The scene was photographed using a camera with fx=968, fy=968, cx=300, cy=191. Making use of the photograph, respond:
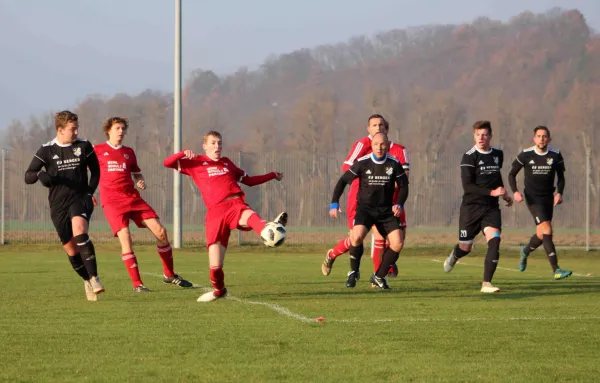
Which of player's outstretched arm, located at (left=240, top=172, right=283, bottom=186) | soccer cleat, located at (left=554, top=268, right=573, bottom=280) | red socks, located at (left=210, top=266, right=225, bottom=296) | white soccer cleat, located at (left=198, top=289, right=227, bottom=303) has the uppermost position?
player's outstretched arm, located at (left=240, top=172, right=283, bottom=186)

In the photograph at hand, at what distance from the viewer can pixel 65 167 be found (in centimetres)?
1105

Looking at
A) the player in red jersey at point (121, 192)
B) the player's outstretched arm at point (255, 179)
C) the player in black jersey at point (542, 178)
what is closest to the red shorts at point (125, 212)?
the player in red jersey at point (121, 192)

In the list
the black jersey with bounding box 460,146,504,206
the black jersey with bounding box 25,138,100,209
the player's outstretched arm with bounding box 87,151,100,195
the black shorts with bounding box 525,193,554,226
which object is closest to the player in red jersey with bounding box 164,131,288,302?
the player's outstretched arm with bounding box 87,151,100,195

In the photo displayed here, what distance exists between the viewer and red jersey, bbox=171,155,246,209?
1080 cm

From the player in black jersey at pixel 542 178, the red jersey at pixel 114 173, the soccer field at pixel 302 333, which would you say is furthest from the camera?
the player in black jersey at pixel 542 178

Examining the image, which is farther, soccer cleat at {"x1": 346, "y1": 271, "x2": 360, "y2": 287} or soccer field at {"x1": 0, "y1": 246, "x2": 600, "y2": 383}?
soccer cleat at {"x1": 346, "y1": 271, "x2": 360, "y2": 287}

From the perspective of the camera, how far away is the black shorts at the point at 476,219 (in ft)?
42.0

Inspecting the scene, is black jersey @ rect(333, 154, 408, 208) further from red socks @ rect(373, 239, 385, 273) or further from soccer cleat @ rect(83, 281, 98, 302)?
soccer cleat @ rect(83, 281, 98, 302)

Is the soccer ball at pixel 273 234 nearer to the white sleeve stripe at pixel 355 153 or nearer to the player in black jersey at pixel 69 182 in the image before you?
the player in black jersey at pixel 69 182

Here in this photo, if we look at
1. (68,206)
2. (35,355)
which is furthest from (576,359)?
(68,206)

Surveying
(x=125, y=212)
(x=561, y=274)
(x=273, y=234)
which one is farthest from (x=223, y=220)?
(x=561, y=274)

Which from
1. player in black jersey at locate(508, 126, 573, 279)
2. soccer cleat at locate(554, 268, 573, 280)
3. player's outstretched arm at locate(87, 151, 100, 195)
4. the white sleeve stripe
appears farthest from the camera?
player in black jersey at locate(508, 126, 573, 279)

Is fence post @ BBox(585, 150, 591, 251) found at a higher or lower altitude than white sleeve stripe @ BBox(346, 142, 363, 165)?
lower

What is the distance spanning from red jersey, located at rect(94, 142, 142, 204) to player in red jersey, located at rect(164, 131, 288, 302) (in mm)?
1740
